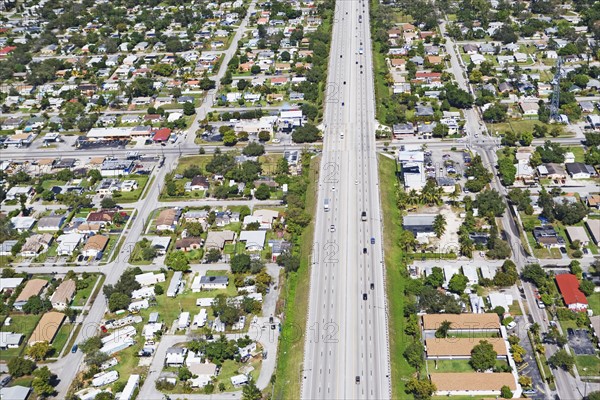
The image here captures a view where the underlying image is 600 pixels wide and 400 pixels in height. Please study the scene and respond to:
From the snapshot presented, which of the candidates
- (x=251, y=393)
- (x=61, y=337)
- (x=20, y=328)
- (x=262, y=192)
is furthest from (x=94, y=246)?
(x=251, y=393)

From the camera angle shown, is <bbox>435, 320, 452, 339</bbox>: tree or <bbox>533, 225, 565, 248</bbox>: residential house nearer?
<bbox>435, 320, 452, 339</bbox>: tree

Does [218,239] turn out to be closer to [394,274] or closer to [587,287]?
[394,274]

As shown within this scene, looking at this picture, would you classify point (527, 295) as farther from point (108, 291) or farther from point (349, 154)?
point (108, 291)

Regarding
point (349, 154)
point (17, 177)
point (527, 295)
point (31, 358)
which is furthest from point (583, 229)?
point (17, 177)

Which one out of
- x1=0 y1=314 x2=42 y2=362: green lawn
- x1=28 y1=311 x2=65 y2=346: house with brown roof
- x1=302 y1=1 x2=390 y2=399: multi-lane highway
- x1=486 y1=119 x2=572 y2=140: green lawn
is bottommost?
x1=0 y1=314 x2=42 y2=362: green lawn

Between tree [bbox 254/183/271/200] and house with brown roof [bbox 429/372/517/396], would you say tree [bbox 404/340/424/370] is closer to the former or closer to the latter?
house with brown roof [bbox 429/372/517/396]

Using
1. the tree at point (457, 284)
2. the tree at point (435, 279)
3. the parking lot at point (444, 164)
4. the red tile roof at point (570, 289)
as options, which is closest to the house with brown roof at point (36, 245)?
the tree at point (435, 279)

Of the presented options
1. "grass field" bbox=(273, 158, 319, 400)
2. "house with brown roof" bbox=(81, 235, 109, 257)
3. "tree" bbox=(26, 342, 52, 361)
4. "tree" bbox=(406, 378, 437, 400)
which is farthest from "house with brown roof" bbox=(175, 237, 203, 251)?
"tree" bbox=(406, 378, 437, 400)
